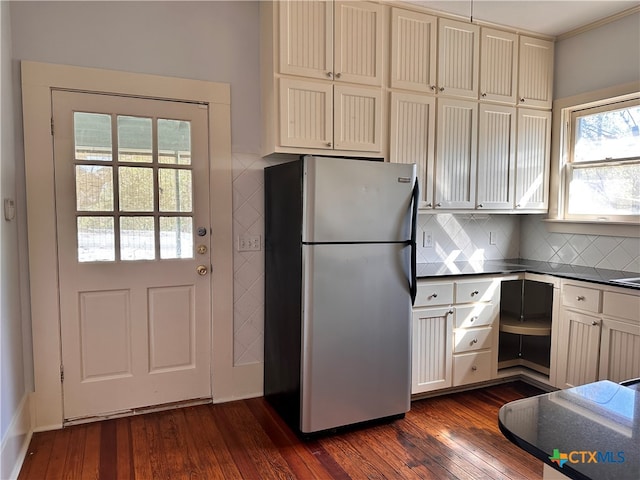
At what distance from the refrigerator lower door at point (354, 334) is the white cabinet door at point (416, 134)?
0.68 metres

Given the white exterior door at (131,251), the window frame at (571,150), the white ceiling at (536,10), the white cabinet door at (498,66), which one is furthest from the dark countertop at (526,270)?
the white ceiling at (536,10)

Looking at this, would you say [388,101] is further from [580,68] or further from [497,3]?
[580,68]

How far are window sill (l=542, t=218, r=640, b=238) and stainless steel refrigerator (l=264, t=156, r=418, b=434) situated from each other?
5.25 feet

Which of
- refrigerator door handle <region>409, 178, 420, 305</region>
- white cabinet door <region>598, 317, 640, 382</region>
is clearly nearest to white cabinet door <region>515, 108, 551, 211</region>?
white cabinet door <region>598, 317, 640, 382</region>

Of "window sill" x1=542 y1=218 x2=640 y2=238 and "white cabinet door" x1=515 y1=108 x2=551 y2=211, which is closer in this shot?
"window sill" x1=542 y1=218 x2=640 y2=238

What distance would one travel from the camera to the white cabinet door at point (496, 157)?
10.5 ft

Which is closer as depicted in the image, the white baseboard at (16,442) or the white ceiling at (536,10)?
the white baseboard at (16,442)

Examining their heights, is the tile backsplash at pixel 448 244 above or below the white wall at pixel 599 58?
below

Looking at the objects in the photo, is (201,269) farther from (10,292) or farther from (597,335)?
(597,335)

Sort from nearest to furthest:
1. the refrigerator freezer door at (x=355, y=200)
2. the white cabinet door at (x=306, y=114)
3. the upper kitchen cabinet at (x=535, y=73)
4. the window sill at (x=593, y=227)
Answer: the refrigerator freezer door at (x=355, y=200) → the white cabinet door at (x=306, y=114) → the window sill at (x=593, y=227) → the upper kitchen cabinet at (x=535, y=73)

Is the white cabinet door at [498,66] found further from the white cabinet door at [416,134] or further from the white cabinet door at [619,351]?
the white cabinet door at [619,351]

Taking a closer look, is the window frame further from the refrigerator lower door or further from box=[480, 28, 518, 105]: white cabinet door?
the refrigerator lower door

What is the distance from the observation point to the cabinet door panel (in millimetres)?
2547

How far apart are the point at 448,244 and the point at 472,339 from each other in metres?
0.81
